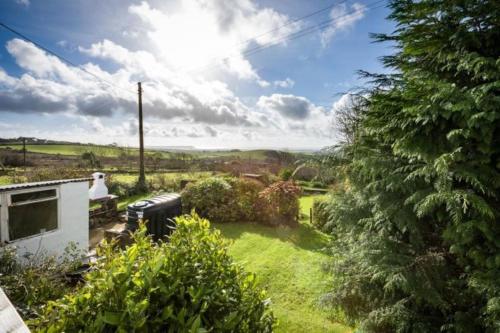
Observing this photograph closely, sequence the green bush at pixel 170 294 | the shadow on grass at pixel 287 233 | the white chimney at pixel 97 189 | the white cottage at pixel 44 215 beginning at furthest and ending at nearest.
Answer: the white chimney at pixel 97 189 → the shadow on grass at pixel 287 233 → the white cottage at pixel 44 215 → the green bush at pixel 170 294

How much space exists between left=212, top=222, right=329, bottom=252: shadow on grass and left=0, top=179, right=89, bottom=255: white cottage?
4806 millimetres

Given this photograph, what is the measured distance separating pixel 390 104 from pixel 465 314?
2285 millimetres

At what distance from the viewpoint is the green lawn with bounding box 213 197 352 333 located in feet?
14.8

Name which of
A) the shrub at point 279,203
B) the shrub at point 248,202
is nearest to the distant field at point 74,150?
the shrub at point 248,202

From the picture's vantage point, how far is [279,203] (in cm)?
1023

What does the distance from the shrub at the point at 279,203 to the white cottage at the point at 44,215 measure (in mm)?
6565

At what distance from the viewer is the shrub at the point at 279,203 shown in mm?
10188

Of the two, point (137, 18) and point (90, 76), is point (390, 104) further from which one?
point (90, 76)

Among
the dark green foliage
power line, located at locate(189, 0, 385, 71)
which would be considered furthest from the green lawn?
power line, located at locate(189, 0, 385, 71)

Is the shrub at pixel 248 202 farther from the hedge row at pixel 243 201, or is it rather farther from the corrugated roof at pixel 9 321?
the corrugated roof at pixel 9 321

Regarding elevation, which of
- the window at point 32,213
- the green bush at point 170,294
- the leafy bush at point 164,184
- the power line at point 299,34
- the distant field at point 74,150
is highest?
the power line at point 299,34

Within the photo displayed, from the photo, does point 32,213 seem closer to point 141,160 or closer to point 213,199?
point 213,199

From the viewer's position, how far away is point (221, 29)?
30.4 feet

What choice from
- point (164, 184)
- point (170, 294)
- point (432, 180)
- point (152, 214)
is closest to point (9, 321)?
point (170, 294)
